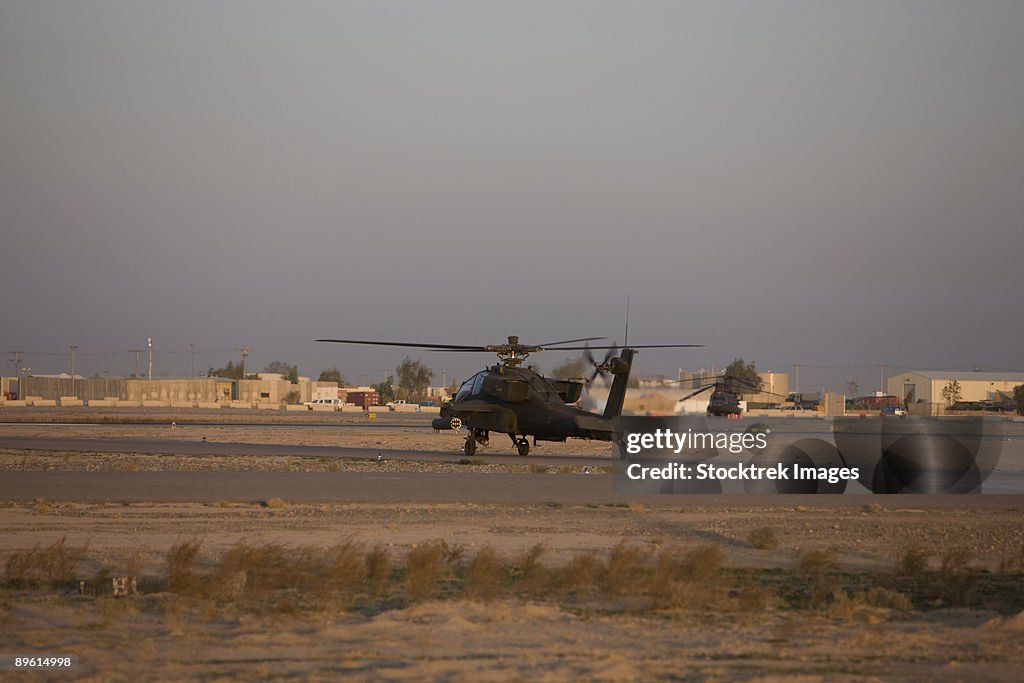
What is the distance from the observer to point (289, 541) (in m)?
17.2

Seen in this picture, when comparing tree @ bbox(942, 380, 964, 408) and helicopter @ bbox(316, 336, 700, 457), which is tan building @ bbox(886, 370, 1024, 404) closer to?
tree @ bbox(942, 380, 964, 408)

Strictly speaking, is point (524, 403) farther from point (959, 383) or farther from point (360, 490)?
point (959, 383)

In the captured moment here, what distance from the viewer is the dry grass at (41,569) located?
13891 mm

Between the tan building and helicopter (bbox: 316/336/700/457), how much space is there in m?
114

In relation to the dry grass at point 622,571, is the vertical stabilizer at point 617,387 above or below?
above

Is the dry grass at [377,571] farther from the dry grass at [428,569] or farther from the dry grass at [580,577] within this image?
the dry grass at [580,577]

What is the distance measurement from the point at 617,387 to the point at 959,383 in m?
119

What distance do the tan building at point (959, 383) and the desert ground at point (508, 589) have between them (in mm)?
130074

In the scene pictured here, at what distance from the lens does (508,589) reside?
542 inches

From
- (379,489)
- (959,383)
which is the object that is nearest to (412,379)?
(959,383)

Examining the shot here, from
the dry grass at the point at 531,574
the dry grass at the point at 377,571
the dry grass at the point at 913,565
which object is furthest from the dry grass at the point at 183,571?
the dry grass at the point at 913,565

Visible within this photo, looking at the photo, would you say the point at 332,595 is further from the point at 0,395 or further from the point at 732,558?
the point at 0,395

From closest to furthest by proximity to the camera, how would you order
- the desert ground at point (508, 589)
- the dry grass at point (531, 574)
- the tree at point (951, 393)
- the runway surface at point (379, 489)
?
the desert ground at point (508, 589) → the dry grass at point (531, 574) → the runway surface at point (379, 489) → the tree at point (951, 393)

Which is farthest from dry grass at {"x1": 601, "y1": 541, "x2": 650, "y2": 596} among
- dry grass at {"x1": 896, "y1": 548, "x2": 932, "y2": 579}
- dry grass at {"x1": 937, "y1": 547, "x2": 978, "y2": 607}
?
dry grass at {"x1": 937, "y1": 547, "x2": 978, "y2": 607}
